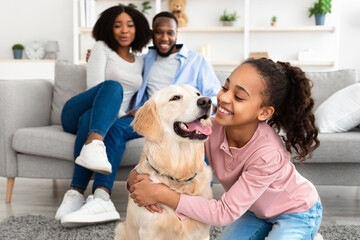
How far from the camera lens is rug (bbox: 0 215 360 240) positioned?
202 cm

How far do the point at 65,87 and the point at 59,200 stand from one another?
81 cm

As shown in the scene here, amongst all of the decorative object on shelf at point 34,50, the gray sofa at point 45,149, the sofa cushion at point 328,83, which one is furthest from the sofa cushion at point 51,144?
the decorative object on shelf at point 34,50

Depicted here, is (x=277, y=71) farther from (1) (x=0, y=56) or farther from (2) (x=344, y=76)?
(1) (x=0, y=56)

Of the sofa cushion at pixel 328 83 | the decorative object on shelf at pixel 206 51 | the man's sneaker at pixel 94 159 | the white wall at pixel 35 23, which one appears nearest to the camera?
the man's sneaker at pixel 94 159

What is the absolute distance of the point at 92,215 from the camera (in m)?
2.09

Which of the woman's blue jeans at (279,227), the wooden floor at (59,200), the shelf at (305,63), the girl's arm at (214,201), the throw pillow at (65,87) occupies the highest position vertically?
the shelf at (305,63)

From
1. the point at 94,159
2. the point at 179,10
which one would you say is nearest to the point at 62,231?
the point at 94,159

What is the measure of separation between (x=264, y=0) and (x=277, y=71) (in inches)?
172

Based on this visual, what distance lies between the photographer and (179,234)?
1.33 meters

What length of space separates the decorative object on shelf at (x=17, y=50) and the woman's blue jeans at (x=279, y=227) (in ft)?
15.7

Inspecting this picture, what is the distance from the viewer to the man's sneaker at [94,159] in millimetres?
2002

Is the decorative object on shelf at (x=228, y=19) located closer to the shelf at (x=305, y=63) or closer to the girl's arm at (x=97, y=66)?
the shelf at (x=305, y=63)

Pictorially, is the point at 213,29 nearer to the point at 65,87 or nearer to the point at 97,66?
the point at 65,87

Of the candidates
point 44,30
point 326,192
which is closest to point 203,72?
point 326,192
